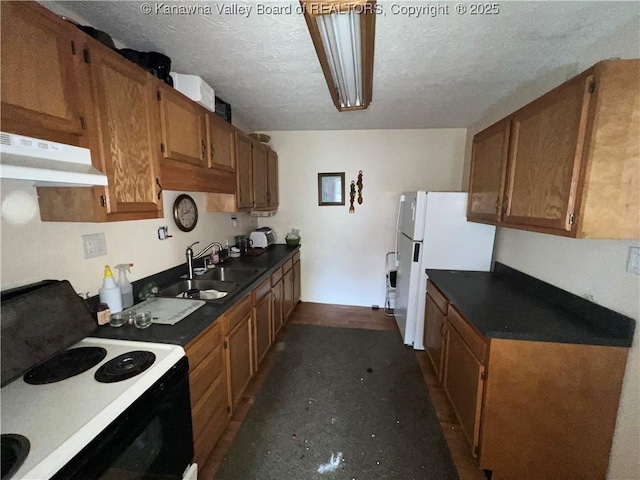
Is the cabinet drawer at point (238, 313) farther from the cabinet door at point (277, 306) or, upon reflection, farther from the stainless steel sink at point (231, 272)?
the cabinet door at point (277, 306)

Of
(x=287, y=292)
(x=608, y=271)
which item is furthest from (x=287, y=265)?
(x=608, y=271)

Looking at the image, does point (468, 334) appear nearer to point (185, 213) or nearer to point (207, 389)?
point (207, 389)

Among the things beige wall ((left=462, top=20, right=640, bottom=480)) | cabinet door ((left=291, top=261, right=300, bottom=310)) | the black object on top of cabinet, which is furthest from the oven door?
cabinet door ((left=291, top=261, right=300, bottom=310))

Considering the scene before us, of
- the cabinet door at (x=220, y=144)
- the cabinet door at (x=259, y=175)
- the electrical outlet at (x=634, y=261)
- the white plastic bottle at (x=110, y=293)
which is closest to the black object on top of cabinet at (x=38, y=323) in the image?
the white plastic bottle at (x=110, y=293)

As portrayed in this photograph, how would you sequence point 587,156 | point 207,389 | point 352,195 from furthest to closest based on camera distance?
point 352,195 < point 207,389 < point 587,156

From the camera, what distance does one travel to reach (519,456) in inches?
53.9

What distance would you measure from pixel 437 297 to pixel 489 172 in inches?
41.4

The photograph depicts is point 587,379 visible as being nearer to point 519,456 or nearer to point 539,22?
point 519,456

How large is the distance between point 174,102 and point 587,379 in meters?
2.63

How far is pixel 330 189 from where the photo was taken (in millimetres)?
3535

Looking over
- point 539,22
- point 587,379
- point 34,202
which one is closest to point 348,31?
point 539,22

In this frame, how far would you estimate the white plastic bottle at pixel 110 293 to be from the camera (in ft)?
4.51

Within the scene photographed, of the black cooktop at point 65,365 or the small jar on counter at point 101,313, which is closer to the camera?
the black cooktop at point 65,365

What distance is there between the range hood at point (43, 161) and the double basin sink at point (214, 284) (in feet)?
3.06
